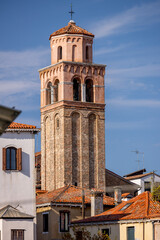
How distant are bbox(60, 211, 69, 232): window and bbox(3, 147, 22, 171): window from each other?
7.56 metres

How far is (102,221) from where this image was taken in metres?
37.1

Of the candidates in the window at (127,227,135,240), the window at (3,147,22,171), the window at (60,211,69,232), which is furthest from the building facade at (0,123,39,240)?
the window at (60,211,69,232)

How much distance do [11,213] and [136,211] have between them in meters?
6.94

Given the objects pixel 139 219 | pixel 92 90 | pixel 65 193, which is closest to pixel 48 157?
pixel 92 90

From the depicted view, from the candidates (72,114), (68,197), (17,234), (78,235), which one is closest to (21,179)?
(17,234)

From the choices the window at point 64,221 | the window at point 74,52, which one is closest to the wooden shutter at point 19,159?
the window at point 64,221

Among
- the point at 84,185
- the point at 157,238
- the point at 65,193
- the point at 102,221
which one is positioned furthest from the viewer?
the point at 84,185

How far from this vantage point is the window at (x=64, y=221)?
43156mm

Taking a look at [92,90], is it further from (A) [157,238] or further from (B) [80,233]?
(A) [157,238]

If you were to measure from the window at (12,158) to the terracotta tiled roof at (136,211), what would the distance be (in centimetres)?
541

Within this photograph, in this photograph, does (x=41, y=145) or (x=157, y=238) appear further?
(x=41, y=145)

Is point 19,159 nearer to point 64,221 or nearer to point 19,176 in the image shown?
point 19,176

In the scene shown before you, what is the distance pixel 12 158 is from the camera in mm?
37719

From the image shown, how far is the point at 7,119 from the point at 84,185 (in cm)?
5865
